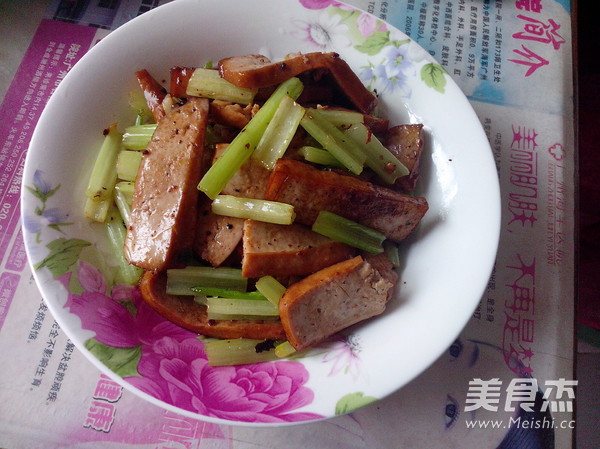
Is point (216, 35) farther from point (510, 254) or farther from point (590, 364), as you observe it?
point (590, 364)

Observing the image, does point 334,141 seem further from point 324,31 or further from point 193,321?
point 193,321

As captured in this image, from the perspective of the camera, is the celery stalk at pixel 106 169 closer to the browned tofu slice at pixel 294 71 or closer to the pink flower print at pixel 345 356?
the browned tofu slice at pixel 294 71

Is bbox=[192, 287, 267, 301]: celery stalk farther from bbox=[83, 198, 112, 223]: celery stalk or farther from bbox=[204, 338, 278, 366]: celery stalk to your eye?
bbox=[83, 198, 112, 223]: celery stalk

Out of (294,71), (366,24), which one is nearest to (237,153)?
(294,71)

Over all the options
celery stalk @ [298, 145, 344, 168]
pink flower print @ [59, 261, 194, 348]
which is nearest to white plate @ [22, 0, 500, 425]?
pink flower print @ [59, 261, 194, 348]

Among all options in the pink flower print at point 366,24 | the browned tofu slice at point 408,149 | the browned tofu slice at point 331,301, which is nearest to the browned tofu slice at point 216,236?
the browned tofu slice at point 331,301

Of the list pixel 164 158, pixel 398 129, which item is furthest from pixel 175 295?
pixel 398 129
